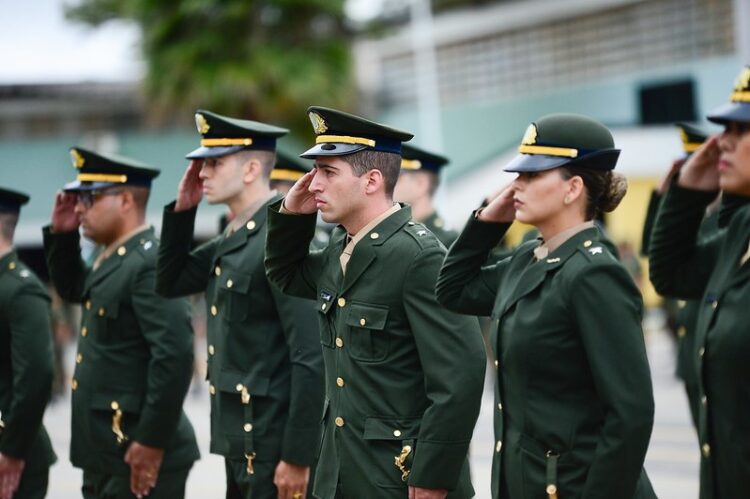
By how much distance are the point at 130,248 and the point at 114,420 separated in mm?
866

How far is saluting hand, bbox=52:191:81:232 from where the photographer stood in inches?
245

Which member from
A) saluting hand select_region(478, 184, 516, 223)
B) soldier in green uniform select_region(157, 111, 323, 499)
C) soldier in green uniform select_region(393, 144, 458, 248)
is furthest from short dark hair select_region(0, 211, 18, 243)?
saluting hand select_region(478, 184, 516, 223)

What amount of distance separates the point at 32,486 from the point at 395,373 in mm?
2728

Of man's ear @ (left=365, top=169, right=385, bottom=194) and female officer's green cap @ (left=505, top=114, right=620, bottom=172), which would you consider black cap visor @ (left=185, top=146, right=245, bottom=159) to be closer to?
man's ear @ (left=365, top=169, right=385, bottom=194)

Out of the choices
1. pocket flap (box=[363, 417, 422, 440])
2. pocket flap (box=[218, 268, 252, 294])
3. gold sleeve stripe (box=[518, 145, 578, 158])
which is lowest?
pocket flap (box=[363, 417, 422, 440])

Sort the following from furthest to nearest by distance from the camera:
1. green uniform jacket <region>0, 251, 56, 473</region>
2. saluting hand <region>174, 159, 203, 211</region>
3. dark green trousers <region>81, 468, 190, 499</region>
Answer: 1. green uniform jacket <region>0, 251, 56, 473</region>
2. dark green trousers <region>81, 468, 190, 499</region>
3. saluting hand <region>174, 159, 203, 211</region>

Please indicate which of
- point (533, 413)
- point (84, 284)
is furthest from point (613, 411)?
point (84, 284)

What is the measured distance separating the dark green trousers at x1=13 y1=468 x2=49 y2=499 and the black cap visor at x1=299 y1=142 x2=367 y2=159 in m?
2.72

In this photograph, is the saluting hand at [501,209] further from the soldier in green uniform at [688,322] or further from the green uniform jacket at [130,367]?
the soldier in green uniform at [688,322]

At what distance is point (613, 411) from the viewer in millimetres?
3467

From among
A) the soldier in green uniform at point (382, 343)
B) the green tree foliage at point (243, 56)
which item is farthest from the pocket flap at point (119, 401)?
the green tree foliage at point (243, 56)

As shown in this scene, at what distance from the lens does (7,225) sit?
645 centimetres

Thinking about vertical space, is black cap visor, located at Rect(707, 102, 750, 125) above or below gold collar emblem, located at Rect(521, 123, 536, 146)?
above

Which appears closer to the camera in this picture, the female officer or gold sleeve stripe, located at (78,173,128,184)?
the female officer
